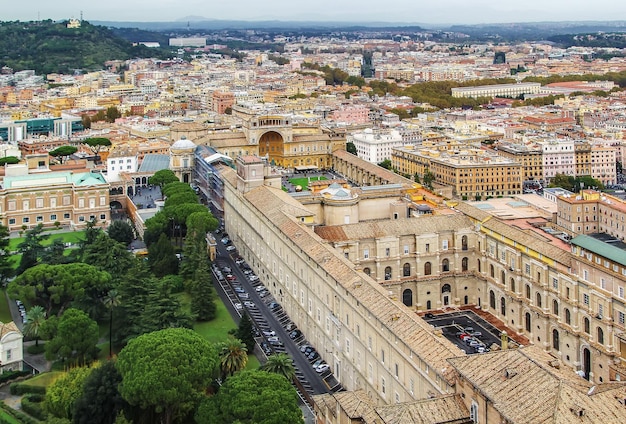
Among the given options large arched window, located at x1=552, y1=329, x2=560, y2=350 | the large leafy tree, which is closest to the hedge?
the large leafy tree

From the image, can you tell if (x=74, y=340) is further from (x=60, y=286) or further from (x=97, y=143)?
(x=97, y=143)

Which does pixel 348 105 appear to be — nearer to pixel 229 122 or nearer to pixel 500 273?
pixel 229 122

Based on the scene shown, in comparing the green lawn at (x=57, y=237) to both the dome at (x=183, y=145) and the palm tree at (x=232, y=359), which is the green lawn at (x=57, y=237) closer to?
the dome at (x=183, y=145)

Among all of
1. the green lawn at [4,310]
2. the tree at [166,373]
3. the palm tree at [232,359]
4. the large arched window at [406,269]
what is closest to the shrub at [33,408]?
the tree at [166,373]

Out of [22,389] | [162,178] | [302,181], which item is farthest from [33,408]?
[302,181]

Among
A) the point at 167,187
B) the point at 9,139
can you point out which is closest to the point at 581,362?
the point at 167,187

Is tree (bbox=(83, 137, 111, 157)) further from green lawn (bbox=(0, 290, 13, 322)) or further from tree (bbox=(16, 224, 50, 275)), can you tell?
green lawn (bbox=(0, 290, 13, 322))
